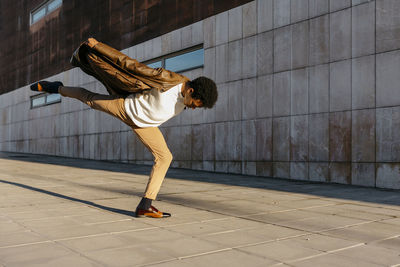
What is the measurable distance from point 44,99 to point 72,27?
15.3ft

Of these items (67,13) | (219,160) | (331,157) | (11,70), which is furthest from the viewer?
(11,70)

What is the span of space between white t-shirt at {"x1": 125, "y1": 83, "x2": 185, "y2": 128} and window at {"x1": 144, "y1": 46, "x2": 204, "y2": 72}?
9.31 metres

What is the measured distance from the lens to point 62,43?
21.1 m

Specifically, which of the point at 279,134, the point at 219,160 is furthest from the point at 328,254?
the point at 219,160

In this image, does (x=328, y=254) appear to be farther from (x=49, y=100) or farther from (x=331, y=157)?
(x=49, y=100)

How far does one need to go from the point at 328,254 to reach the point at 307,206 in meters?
2.67

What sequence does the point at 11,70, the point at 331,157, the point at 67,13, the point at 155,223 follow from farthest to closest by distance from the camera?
the point at 11,70 < the point at 67,13 < the point at 331,157 < the point at 155,223

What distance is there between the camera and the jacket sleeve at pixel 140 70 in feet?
14.0

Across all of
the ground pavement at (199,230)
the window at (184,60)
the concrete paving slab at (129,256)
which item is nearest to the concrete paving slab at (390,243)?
the ground pavement at (199,230)

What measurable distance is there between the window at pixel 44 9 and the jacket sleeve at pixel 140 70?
19318mm

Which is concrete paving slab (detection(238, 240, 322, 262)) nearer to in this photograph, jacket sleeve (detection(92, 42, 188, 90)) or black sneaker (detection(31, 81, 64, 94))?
jacket sleeve (detection(92, 42, 188, 90))

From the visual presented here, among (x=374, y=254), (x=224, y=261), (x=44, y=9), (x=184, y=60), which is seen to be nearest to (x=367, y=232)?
(x=374, y=254)

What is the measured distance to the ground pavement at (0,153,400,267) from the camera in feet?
9.95

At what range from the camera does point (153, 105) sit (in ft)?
14.6
